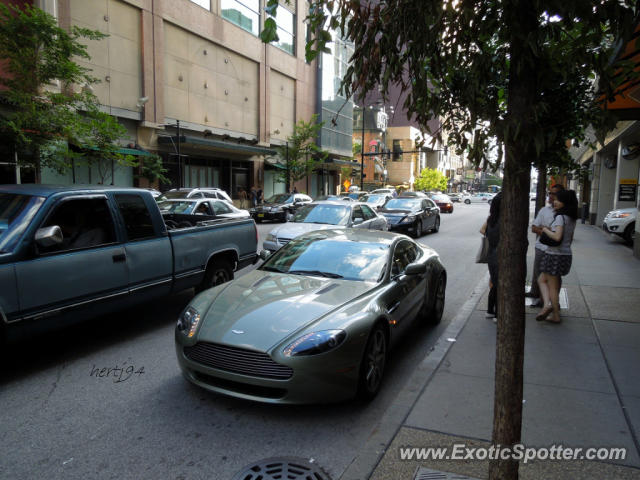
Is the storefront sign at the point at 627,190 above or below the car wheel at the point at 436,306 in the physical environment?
above

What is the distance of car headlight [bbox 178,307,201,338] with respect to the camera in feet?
14.3

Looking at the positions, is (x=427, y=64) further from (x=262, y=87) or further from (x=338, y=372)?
(x=262, y=87)

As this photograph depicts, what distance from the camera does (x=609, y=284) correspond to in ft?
31.5

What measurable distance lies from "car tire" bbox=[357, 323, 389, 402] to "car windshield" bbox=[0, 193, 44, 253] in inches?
134

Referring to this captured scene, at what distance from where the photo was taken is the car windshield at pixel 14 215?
4.52 metres

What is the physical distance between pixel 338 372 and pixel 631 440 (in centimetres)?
222

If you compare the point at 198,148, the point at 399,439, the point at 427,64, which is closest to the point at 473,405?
the point at 399,439

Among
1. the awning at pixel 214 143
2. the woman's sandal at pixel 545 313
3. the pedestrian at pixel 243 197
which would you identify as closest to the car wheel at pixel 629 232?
the woman's sandal at pixel 545 313

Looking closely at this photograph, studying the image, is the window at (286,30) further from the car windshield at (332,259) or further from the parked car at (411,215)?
the car windshield at (332,259)

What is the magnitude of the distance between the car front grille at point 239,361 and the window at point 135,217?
2294mm

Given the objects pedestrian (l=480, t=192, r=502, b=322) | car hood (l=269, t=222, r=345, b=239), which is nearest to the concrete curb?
pedestrian (l=480, t=192, r=502, b=322)

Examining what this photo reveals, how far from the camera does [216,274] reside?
7473 mm

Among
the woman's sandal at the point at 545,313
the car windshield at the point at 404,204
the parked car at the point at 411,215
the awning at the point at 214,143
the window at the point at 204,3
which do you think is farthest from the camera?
the window at the point at 204,3

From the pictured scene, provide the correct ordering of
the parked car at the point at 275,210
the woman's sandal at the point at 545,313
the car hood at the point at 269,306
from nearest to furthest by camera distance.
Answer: the car hood at the point at 269,306
the woman's sandal at the point at 545,313
the parked car at the point at 275,210
